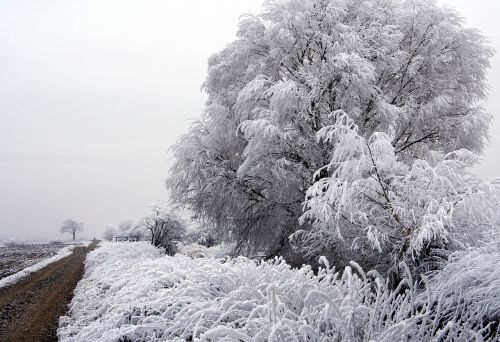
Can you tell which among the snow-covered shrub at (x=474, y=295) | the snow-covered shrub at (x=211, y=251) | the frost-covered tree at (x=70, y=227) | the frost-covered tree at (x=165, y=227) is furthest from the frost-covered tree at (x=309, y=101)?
the frost-covered tree at (x=70, y=227)

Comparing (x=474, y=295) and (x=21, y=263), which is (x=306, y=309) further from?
(x=21, y=263)

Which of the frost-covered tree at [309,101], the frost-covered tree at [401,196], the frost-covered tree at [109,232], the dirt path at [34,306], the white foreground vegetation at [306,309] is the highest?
the frost-covered tree at [309,101]

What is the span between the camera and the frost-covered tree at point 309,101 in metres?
10.6

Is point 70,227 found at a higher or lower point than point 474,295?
lower

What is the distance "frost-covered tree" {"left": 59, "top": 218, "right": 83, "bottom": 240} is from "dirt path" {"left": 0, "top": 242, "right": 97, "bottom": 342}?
100 m

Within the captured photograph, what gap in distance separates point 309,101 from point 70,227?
112 meters

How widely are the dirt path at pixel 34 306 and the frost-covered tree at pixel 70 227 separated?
3944 inches

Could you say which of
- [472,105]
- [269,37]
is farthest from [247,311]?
[472,105]

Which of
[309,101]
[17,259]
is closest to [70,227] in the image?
[17,259]

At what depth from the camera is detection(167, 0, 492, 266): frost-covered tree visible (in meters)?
10.6

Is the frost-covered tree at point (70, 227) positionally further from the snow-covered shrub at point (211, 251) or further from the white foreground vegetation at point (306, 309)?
the white foreground vegetation at point (306, 309)

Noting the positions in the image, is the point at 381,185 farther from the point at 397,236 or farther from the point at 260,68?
the point at 260,68

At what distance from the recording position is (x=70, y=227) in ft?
355

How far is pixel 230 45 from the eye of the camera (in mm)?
12734
